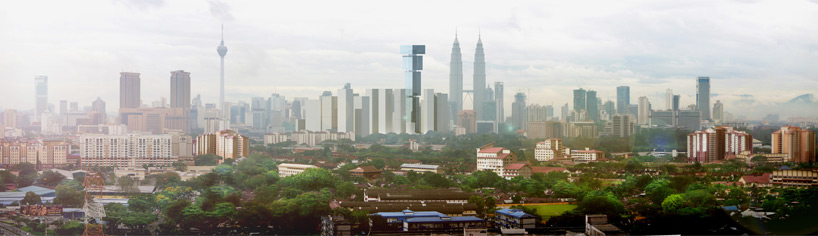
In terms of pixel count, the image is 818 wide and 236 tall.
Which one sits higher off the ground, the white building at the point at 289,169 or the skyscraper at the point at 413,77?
the skyscraper at the point at 413,77

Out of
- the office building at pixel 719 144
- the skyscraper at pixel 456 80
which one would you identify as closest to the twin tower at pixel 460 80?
the skyscraper at pixel 456 80

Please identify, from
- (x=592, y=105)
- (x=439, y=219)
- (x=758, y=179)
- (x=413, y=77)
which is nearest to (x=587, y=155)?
(x=592, y=105)

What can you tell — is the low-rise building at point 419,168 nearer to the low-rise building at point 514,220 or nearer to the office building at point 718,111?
the low-rise building at point 514,220

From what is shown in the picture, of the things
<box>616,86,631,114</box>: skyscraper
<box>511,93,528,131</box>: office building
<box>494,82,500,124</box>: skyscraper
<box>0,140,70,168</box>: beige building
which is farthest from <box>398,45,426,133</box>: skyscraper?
<box>0,140,70,168</box>: beige building

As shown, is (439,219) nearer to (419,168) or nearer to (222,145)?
(419,168)

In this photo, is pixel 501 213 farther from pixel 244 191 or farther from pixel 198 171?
pixel 198 171

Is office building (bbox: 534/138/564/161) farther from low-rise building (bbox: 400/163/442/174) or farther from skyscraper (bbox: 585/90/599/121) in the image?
low-rise building (bbox: 400/163/442/174)
